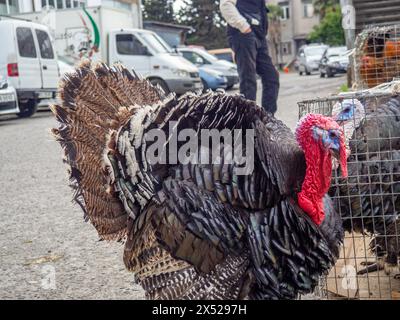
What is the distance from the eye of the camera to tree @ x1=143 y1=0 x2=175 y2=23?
50781 mm

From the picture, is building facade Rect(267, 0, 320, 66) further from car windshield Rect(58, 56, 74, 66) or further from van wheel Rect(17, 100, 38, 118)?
van wheel Rect(17, 100, 38, 118)

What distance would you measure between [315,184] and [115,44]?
14.8 meters

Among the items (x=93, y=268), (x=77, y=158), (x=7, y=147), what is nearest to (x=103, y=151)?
(x=77, y=158)

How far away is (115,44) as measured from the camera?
16719 mm

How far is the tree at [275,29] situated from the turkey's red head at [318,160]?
2183 inches

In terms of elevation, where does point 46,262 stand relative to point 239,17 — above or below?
below

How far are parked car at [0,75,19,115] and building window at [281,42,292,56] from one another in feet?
165

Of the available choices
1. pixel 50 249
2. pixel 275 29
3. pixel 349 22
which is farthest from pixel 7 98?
pixel 275 29

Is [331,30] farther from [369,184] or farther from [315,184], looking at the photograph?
[315,184]

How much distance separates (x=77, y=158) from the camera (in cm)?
281

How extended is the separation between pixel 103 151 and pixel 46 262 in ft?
4.62

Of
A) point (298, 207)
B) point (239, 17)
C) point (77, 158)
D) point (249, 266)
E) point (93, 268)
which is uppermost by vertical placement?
point (239, 17)

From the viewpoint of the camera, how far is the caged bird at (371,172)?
Answer: 299 centimetres
